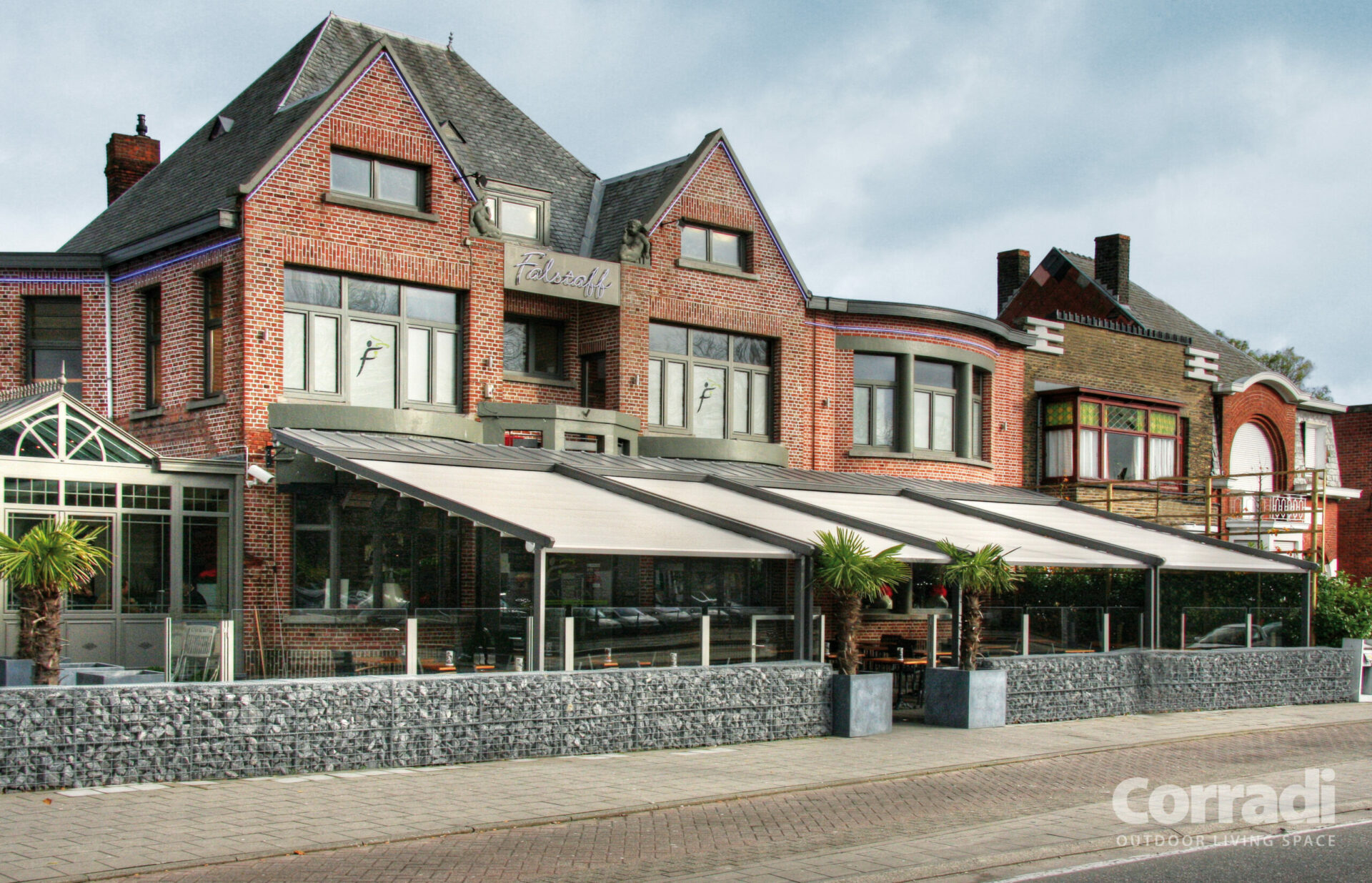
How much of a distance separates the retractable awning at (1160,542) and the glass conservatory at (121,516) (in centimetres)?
1242

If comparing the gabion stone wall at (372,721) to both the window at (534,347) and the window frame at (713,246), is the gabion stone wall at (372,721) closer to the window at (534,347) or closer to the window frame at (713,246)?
the window at (534,347)

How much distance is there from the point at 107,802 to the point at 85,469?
8171mm

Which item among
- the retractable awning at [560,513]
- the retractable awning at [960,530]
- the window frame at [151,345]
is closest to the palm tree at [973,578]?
the retractable awning at [960,530]

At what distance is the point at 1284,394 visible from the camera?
35.5 metres

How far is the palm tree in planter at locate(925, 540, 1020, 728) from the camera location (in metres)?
17.5

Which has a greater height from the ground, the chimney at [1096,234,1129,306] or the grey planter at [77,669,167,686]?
the chimney at [1096,234,1129,306]

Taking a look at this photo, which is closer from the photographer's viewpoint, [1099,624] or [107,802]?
[107,802]

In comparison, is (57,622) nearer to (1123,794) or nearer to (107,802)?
(107,802)

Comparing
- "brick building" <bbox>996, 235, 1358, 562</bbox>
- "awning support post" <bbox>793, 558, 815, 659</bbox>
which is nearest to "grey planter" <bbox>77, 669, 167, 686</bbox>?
"awning support post" <bbox>793, 558, 815, 659</bbox>

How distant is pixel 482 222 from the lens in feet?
71.5

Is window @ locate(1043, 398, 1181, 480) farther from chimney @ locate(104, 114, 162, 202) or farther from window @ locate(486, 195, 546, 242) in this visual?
chimney @ locate(104, 114, 162, 202)

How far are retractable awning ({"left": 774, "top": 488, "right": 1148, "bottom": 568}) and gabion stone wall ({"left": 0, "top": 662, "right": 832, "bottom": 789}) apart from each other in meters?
4.40

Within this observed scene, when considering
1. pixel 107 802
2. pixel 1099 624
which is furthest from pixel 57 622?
pixel 1099 624

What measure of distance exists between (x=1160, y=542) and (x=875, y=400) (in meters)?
6.22
